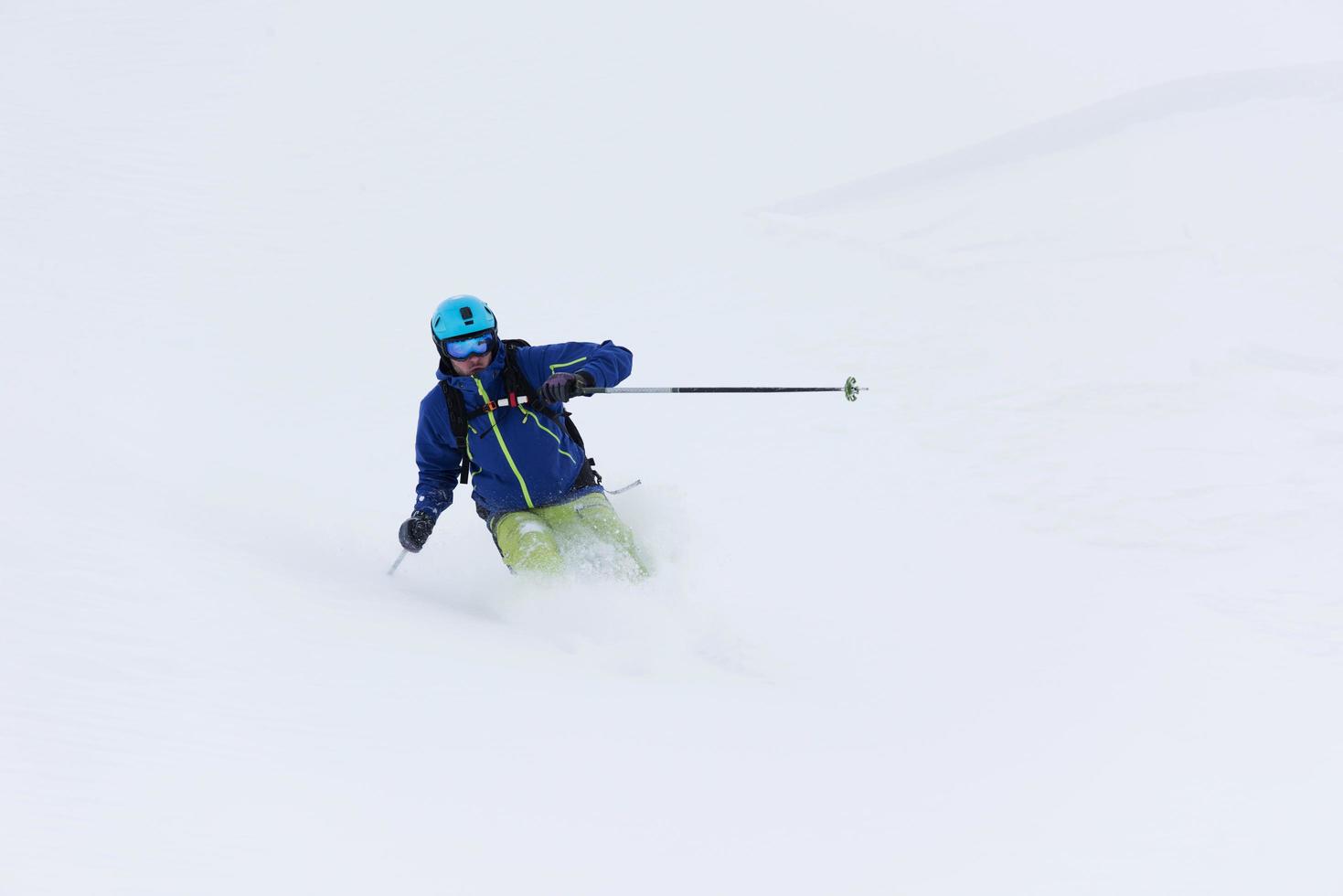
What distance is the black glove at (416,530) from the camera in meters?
5.31

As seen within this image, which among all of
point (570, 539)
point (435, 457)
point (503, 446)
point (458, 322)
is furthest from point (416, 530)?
point (458, 322)

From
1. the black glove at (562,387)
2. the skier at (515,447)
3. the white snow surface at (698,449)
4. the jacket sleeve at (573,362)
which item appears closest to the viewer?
the white snow surface at (698,449)

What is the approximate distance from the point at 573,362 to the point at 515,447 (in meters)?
0.49

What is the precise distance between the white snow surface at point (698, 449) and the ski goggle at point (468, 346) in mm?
1097

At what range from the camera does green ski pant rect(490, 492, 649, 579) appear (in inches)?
201

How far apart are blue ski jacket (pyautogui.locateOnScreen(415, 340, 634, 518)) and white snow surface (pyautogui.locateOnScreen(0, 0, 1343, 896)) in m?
0.48

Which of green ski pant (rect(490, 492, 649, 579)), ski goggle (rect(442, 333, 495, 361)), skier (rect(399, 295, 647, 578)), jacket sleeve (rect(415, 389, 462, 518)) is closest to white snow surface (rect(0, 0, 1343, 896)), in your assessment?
green ski pant (rect(490, 492, 649, 579))

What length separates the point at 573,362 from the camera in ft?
17.3

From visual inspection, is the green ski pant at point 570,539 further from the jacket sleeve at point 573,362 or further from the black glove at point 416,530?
the jacket sleeve at point 573,362

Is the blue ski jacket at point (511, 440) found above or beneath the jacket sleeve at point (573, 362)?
beneath

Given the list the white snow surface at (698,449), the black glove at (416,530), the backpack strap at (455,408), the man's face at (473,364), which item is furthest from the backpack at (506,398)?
the white snow surface at (698,449)

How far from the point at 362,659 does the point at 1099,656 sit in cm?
341

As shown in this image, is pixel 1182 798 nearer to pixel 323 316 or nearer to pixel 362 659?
pixel 362 659

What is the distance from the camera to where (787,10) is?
21.4 metres
